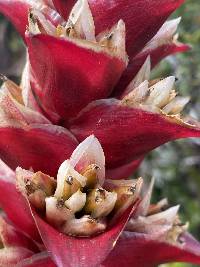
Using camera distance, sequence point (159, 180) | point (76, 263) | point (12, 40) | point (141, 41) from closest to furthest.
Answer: point (76, 263) < point (141, 41) < point (159, 180) < point (12, 40)

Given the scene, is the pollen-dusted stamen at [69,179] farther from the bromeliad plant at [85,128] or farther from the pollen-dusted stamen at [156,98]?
the pollen-dusted stamen at [156,98]

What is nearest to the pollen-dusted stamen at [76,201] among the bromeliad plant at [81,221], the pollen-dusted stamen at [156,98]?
the bromeliad plant at [81,221]

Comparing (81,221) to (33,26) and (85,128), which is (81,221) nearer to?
(85,128)

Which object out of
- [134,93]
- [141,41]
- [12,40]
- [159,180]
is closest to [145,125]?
[134,93]

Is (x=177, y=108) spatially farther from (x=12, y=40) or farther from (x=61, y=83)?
(x=12, y=40)

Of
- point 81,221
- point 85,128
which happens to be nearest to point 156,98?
point 85,128

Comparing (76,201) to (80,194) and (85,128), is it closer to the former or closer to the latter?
(80,194)

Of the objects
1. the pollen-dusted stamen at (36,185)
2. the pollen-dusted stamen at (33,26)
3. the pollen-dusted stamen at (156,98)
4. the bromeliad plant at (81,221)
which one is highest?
the pollen-dusted stamen at (33,26)

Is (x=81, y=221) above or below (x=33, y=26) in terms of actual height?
below

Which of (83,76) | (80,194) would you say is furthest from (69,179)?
(83,76)
